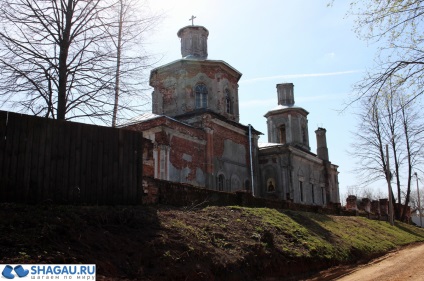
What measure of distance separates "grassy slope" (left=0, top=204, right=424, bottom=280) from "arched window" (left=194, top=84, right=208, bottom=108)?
1590 centimetres

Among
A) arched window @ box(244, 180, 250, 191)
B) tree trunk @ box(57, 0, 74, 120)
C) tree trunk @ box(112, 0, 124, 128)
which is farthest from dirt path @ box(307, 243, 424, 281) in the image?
arched window @ box(244, 180, 250, 191)

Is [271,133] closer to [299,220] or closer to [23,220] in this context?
[299,220]

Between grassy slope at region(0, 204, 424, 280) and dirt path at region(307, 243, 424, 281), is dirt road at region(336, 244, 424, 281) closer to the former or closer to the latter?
dirt path at region(307, 243, 424, 281)

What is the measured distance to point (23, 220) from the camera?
6746mm

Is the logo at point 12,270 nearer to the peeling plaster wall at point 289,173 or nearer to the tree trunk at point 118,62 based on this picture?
the tree trunk at point 118,62

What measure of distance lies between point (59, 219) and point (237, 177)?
67.4 feet

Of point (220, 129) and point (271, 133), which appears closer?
point (220, 129)

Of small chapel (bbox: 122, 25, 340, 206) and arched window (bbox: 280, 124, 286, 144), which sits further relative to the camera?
arched window (bbox: 280, 124, 286, 144)

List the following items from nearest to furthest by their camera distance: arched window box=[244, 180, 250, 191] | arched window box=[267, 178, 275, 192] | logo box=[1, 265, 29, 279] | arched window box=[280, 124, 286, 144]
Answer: logo box=[1, 265, 29, 279] → arched window box=[244, 180, 250, 191] → arched window box=[267, 178, 275, 192] → arched window box=[280, 124, 286, 144]

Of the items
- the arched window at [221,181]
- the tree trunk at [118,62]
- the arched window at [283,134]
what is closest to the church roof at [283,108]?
the arched window at [283,134]

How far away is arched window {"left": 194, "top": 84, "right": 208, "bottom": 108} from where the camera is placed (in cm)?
2764

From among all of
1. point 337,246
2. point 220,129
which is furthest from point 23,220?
point 220,129


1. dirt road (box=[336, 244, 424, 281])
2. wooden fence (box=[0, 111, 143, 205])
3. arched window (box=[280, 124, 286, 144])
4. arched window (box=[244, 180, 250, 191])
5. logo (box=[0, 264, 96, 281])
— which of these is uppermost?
arched window (box=[280, 124, 286, 144])

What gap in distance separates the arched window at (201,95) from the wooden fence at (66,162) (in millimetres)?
17414
